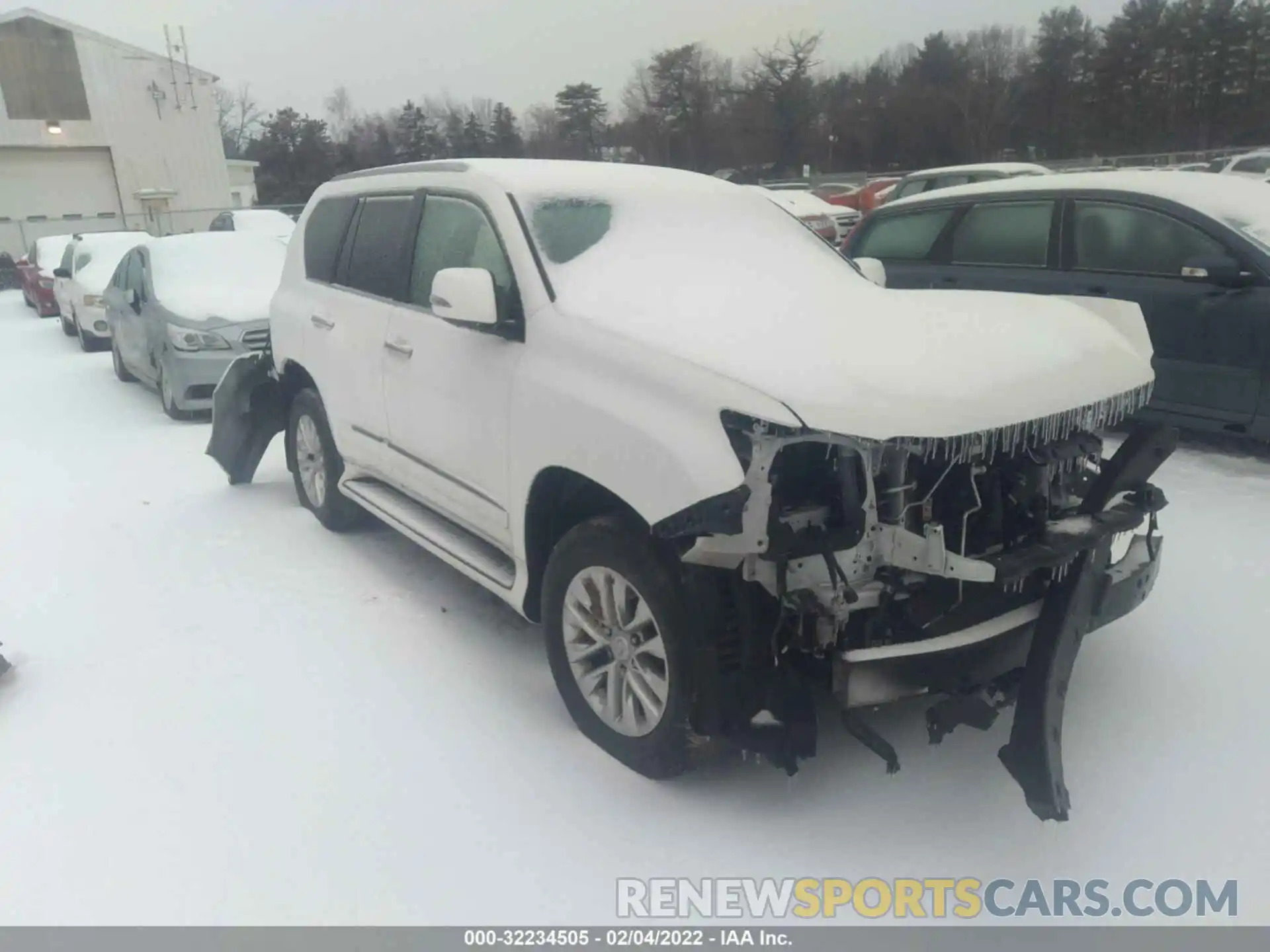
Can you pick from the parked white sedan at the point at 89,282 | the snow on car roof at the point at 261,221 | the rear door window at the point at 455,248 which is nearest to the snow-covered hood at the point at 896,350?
the rear door window at the point at 455,248

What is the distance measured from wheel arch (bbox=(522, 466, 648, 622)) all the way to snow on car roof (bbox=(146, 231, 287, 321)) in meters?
5.66

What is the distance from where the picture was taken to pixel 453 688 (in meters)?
3.66

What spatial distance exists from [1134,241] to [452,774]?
5.18 metres

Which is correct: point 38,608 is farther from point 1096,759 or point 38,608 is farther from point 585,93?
point 585,93

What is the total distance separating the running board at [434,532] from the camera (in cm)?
363

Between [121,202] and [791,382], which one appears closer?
[791,382]

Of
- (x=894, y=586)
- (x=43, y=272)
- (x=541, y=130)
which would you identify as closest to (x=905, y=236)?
(x=894, y=586)

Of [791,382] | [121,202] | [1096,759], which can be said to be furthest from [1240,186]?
[121,202]

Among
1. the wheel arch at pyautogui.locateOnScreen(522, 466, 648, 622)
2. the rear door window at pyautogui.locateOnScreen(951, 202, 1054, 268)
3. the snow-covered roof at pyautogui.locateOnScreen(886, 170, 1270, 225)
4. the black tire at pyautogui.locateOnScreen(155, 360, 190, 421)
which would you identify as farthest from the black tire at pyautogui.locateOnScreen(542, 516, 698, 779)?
the black tire at pyautogui.locateOnScreen(155, 360, 190, 421)

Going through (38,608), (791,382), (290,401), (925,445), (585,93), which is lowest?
(38,608)

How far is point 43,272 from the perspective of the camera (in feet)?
59.8

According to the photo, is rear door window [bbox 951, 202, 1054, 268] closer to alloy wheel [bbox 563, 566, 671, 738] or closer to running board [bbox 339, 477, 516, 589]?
running board [bbox 339, 477, 516, 589]

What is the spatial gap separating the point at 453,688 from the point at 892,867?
1737 mm

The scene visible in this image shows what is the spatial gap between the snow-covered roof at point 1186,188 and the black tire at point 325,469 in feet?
15.9
